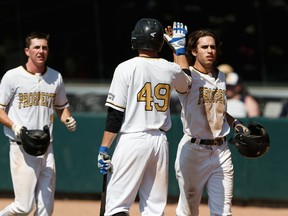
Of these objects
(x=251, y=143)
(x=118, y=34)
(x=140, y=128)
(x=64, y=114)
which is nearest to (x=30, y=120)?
(x=64, y=114)

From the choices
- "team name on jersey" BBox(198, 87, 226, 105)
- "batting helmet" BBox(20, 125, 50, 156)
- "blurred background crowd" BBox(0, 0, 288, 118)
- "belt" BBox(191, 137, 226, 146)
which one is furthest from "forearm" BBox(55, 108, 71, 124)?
"blurred background crowd" BBox(0, 0, 288, 118)

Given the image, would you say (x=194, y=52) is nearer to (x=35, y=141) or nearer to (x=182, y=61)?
(x=182, y=61)

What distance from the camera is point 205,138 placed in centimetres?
895

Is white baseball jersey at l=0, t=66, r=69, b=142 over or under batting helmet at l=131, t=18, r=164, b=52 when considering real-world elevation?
under

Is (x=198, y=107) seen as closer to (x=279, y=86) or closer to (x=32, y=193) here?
(x=32, y=193)

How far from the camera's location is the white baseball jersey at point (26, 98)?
9.31 meters

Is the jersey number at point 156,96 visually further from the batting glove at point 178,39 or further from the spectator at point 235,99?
the spectator at point 235,99

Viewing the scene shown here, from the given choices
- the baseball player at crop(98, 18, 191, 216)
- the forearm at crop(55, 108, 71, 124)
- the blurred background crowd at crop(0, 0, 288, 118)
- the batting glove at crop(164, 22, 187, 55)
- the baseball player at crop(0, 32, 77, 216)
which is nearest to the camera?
the baseball player at crop(98, 18, 191, 216)

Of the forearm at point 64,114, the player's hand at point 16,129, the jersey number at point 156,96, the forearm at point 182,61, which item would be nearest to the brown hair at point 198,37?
the forearm at point 182,61

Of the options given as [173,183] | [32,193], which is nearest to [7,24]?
[173,183]

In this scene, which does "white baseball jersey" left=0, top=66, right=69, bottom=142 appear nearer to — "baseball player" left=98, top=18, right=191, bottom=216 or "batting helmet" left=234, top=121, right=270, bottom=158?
"baseball player" left=98, top=18, right=191, bottom=216

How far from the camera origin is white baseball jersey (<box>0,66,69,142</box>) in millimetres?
9312

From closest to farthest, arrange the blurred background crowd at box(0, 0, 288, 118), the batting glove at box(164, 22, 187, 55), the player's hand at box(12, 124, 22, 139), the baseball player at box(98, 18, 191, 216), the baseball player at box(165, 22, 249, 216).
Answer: the baseball player at box(98, 18, 191, 216) → the batting glove at box(164, 22, 187, 55) → the baseball player at box(165, 22, 249, 216) → the player's hand at box(12, 124, 22, 139) → the blurred background crowd at box(0, 0, 288, 118)

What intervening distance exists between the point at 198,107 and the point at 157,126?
0.88 metres
